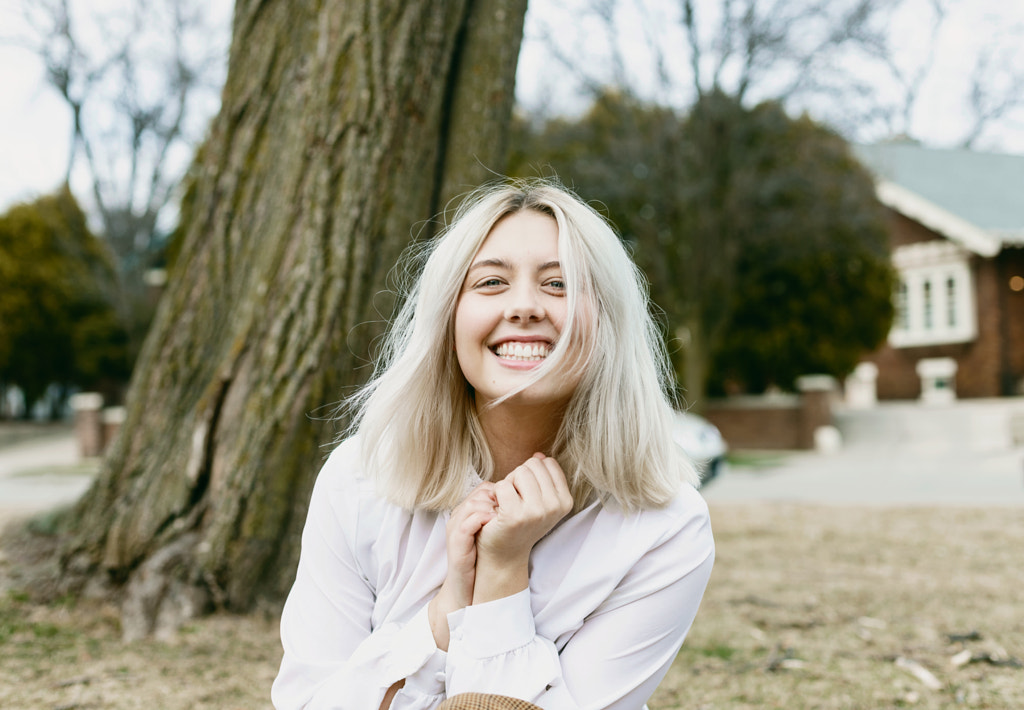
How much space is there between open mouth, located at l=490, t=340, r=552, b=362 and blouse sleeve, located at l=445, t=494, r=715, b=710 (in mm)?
489

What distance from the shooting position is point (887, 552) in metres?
5.82

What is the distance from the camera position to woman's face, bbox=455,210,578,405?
188cm

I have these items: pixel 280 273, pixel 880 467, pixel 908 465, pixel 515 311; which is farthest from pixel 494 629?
pixel 908 465

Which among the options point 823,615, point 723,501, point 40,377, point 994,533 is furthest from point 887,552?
point 40,377

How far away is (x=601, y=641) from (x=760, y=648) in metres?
2.14

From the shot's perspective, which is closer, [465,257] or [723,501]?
[465,257]

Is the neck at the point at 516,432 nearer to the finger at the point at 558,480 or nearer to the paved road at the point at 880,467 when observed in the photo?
the finger at the point at 558,480

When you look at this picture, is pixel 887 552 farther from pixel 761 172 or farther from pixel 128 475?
pixel 761 172

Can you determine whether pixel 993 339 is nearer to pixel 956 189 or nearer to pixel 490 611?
pixel 956 189

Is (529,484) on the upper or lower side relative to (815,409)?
upper

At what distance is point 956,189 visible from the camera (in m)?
23.2

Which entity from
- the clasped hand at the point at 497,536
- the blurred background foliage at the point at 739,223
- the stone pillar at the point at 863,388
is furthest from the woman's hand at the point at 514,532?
the stone pillar at the point at 863,388

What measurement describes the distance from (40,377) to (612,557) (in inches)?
911

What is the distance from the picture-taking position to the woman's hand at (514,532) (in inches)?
69.4
